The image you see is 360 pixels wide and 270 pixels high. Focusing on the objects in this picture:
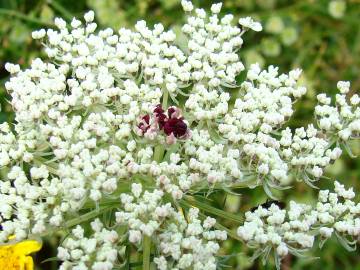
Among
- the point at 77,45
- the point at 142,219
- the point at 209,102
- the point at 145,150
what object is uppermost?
the point at 77,45

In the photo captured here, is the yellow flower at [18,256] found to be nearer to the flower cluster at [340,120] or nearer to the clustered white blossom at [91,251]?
the clustered white blossom at [91,251]

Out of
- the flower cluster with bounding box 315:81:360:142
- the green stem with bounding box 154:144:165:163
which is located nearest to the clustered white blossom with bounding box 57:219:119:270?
the green stem with bounding box 154:144:165:163

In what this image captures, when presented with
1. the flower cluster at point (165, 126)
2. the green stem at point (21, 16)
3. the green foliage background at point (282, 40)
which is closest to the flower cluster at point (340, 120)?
the flower cluster at point (165, 126)

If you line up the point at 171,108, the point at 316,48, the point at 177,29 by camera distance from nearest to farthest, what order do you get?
the point at 171,108 → the point at 177,29 → the point at 316,48

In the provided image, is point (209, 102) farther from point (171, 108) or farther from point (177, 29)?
point (177, 29)

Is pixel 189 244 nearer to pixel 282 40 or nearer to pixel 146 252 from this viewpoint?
pixel 146 252

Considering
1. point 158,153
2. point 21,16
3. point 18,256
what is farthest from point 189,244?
point 21,16

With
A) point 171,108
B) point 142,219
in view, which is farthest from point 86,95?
point 142,219
